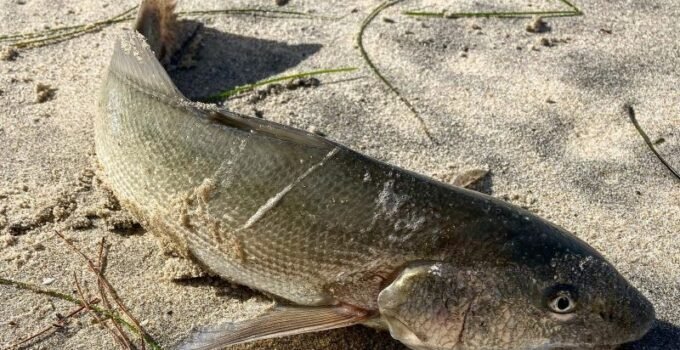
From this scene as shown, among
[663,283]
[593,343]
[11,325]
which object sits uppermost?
[11,325]

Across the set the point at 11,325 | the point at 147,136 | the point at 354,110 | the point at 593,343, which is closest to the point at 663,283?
the point at 593,343

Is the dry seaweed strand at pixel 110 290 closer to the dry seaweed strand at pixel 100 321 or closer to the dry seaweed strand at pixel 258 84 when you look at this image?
the dry seaweed strand at pixel 100 321

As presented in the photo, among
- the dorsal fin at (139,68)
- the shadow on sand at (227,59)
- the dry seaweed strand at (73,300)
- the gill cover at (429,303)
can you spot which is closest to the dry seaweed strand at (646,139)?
the gill cover at (429,303)

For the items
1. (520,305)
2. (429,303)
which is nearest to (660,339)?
(520,305)

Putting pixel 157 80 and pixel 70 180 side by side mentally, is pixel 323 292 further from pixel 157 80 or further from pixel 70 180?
pixel 70 180

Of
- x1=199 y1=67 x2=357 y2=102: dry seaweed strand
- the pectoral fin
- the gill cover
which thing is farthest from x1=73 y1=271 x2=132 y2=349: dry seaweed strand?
x1=199 y1=67 x2=357 y2=102: dry seaweed strand

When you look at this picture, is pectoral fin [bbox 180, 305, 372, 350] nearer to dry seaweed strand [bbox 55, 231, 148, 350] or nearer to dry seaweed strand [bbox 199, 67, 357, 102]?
dry seaweed strand [bbox 55, 231, 148, 350]
